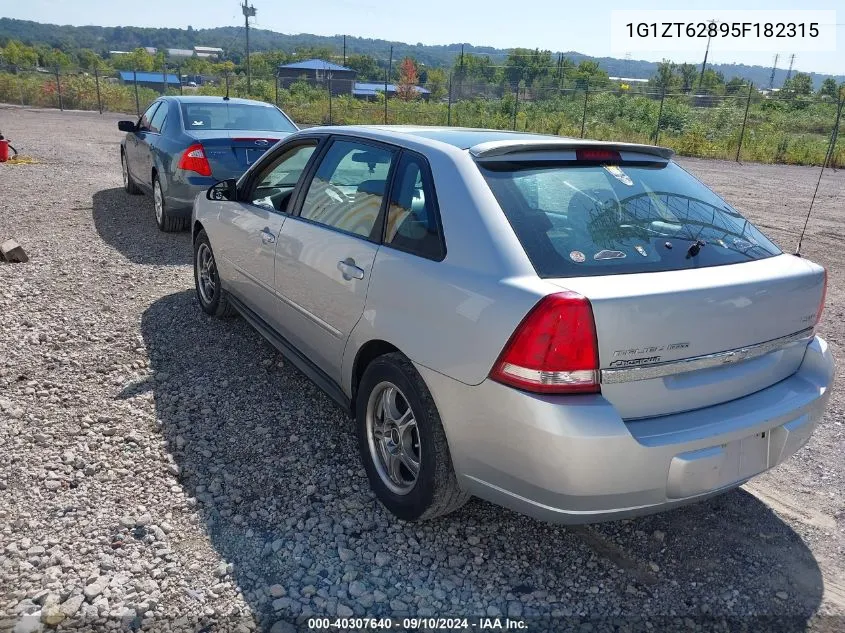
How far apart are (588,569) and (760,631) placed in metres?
0.63

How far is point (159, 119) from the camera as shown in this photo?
867cm

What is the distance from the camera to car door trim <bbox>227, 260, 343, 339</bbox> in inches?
132

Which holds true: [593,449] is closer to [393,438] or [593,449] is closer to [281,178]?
[393,438]

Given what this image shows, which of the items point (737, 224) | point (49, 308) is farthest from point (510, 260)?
point (49, 308)

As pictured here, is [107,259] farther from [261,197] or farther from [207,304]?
[261,197]

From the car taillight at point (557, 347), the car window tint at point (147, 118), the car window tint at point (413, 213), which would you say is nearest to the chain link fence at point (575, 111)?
the car window tint at point (147, 118)

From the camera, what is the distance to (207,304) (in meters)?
5.40

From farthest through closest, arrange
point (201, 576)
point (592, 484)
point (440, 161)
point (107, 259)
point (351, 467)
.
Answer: point (107, 259) < point (351, 467) < point (440, 161) < point (201, 576) < point (592, 484)

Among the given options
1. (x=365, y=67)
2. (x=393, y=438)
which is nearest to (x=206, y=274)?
(x=393, y=438)

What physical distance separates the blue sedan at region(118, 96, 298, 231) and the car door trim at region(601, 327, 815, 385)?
607cm

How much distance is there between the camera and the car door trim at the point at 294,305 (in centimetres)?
335

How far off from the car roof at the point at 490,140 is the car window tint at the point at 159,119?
18.6 feet

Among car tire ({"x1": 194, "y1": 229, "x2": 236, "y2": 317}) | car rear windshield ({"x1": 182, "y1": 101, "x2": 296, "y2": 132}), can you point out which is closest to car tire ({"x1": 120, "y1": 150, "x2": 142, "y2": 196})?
car rear windshield ({"x1": 182, "y1": 101, "x2": 296, "y2": 132})

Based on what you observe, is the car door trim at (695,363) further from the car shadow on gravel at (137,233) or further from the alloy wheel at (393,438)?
the car shadow on gravel at (137,233)
